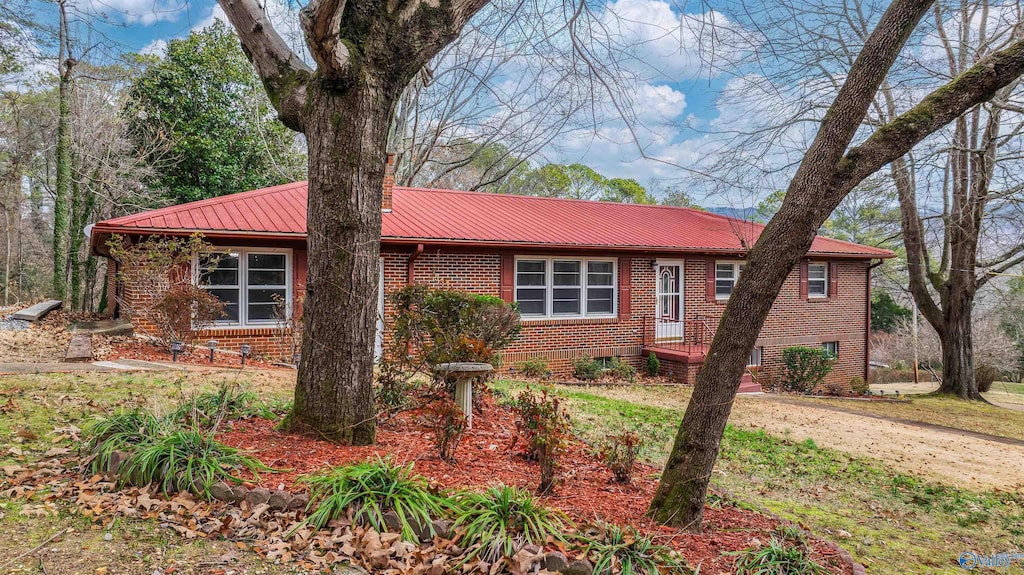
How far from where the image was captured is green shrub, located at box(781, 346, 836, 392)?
16.9 metres

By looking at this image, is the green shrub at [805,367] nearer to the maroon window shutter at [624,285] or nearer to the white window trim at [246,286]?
the maroon window shutter at [624,285]

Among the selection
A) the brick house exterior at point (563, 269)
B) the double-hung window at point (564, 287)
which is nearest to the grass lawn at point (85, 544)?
the brick house exterior at point (563, 269)

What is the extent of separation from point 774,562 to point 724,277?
603 inches

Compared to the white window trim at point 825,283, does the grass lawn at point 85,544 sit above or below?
below

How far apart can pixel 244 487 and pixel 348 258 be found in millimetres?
1637

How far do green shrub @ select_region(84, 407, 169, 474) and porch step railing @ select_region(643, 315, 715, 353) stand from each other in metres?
13.5

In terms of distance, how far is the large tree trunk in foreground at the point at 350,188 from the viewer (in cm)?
419

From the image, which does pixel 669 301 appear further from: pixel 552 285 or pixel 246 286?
pixel 246 286

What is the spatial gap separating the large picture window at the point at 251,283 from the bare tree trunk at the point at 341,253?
761 centimetres

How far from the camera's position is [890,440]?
923 centimetres

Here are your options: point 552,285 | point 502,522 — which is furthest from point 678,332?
point 502,522

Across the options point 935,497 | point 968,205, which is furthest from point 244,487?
point 968,205

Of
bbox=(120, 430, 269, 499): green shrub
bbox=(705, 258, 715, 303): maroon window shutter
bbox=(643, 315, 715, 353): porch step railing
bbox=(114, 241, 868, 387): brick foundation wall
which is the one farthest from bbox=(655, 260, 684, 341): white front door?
bbox=(120, 430, 269, 499): green shrub

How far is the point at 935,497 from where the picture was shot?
6.14 meters
